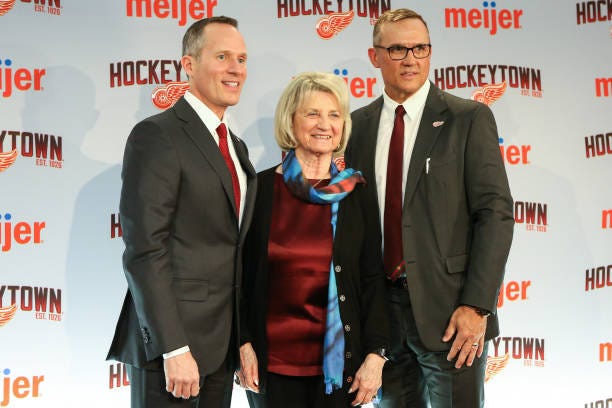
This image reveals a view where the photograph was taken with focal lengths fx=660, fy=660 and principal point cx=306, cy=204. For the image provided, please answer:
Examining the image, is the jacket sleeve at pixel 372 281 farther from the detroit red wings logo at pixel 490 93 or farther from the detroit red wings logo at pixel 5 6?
the detroit red wings logo at pixel 5 6

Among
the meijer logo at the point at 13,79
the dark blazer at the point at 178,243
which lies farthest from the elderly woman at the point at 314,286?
the meijer logo at the point at 13,79

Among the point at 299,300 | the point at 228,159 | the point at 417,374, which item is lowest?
the point at 417,374

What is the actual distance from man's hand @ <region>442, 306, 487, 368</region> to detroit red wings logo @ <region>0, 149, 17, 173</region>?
224cm

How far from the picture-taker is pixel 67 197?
330 centimetres

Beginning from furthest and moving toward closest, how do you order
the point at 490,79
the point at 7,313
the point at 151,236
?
the point at 490,79 < the point at 7,313 < the point at 151,236

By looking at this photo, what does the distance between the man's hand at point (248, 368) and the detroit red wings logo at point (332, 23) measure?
1.85 meters

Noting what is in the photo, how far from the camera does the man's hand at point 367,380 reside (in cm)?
229

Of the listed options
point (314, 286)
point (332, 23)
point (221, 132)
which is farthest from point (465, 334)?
point (332, 23)

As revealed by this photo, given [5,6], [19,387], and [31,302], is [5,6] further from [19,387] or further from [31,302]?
[19,387]

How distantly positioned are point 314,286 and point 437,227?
1.72 feet

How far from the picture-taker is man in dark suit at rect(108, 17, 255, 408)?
2.06 metres

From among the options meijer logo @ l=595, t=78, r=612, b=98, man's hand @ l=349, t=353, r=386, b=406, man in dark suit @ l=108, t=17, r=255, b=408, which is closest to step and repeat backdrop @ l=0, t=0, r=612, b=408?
meijer logo @ l=595, t=78, r=612, b=98

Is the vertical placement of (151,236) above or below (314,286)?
above

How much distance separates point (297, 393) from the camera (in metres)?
2.33
